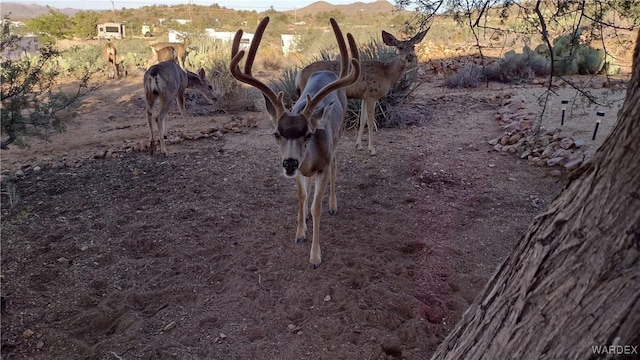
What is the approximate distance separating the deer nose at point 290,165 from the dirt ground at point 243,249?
97 centimetres

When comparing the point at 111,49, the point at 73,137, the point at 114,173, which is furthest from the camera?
the point at 111,49

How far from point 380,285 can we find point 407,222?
1378 mm

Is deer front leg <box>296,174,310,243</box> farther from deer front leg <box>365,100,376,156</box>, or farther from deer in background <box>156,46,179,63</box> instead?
deer in background <box>156,46,179,63</box>

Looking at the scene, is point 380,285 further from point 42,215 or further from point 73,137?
point 73,137

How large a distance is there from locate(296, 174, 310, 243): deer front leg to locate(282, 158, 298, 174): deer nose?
0.61 metres

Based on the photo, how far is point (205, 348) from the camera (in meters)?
3.29

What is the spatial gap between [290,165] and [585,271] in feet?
8.75

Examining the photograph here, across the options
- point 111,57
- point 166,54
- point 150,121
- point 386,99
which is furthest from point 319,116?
point 111,57

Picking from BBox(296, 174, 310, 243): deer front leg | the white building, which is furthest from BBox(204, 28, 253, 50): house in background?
BBox(296, 174, 310, 243): deer front leg

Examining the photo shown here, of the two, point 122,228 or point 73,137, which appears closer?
point 122,228

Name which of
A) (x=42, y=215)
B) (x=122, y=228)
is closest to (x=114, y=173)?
(x=42, y=215)

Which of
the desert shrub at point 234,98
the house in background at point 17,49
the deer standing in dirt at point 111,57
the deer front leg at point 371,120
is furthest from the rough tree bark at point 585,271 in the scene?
the deer standing in dirt at point 111,57

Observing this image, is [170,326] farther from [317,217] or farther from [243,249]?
[317,217]

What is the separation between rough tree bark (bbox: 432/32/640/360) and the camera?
1341 mm
